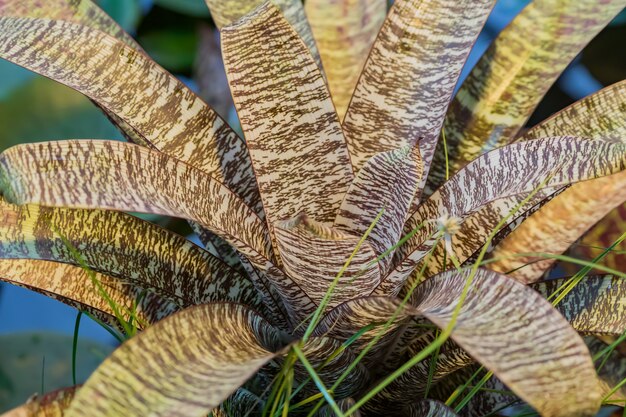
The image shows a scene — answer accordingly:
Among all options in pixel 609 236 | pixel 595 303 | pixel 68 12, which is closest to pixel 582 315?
pixel 595 303

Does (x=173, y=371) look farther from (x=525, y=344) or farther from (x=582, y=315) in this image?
(x=582, y=315)

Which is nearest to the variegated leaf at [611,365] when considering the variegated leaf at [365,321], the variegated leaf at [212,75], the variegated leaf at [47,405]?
the variegated leaf at [365,321]

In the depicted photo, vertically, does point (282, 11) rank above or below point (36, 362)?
above

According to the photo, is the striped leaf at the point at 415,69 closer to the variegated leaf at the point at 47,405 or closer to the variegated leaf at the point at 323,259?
the variegated leaf at the point at 323,259

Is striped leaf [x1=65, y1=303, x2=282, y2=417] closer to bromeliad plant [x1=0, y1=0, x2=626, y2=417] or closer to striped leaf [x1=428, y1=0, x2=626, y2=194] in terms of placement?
bromeliad plant [x1=0, y1=0, x2=626, y2=417]

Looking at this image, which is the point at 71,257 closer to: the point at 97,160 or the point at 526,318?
the point at 97,160

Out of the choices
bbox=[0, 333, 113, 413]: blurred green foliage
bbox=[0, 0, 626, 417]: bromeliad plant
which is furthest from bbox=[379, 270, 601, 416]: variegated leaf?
bbox=[0, 333, 113, 413]: blurred green foliage
